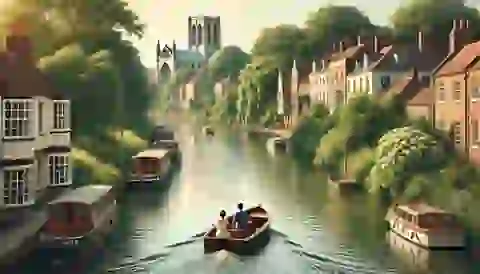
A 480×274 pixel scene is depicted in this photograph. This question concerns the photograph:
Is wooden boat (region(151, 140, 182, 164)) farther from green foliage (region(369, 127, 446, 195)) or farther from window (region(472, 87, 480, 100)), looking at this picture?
window (region(472, 87, 480, 100))

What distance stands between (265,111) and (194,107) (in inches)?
33.1

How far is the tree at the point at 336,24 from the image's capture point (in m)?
8.20

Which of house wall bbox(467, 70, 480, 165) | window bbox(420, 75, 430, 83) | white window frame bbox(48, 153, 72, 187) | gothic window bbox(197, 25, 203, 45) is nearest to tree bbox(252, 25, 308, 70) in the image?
gothic window bbox(197, 25, 203, 45)

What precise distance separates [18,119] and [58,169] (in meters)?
0.66

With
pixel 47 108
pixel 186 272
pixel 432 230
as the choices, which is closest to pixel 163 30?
pixel 47 108

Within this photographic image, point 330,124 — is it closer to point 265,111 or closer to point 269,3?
point 265,111

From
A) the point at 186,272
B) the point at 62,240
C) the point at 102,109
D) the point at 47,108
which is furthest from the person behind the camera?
the point at 102,109

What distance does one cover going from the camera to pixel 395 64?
834 cm

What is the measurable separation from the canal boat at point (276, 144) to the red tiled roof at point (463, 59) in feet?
6.37

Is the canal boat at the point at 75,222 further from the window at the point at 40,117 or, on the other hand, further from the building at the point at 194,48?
the building at the point at 194,48

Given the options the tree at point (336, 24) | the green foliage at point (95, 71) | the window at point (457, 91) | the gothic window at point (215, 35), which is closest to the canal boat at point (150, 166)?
the green foliage at point (95, 71)

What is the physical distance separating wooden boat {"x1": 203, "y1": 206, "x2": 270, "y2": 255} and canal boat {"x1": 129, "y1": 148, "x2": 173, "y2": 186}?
1255mm

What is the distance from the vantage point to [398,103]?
26.5 ft

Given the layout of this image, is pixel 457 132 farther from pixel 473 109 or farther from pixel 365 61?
pixel 365 61
